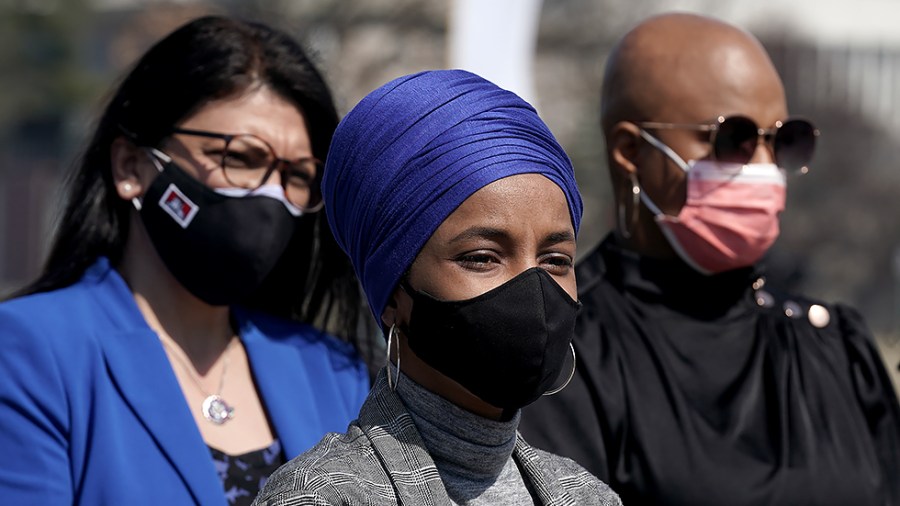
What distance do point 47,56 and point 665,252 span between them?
3520cm

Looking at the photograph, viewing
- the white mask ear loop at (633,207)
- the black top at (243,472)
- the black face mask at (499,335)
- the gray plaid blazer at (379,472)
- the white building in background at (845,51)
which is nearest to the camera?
the gray plaid blazer at (379,472)

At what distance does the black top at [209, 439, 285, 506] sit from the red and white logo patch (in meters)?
0.58

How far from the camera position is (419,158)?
2.40 meters

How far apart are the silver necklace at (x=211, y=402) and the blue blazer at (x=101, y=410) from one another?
0.10 m

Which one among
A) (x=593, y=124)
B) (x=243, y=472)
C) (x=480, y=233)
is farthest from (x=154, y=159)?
(x=593, y=124)

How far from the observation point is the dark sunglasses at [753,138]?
363 cm

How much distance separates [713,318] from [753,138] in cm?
48

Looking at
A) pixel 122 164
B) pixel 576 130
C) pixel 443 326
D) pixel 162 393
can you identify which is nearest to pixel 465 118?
pixel 443 326

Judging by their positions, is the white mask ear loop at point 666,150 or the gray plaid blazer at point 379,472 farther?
the white mask ear loop at point 666,150

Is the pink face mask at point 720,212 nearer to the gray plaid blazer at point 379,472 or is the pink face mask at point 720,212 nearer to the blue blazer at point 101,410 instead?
the blue blazer at point 101,410

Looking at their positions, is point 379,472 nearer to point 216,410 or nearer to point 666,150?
point 216,410

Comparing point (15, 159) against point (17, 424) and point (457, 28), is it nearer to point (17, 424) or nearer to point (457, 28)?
point (457, 28)

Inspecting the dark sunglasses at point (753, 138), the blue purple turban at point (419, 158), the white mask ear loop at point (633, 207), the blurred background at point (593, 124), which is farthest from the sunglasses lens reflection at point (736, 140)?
the blurred background at point (593, 124)

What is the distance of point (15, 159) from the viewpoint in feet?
134
